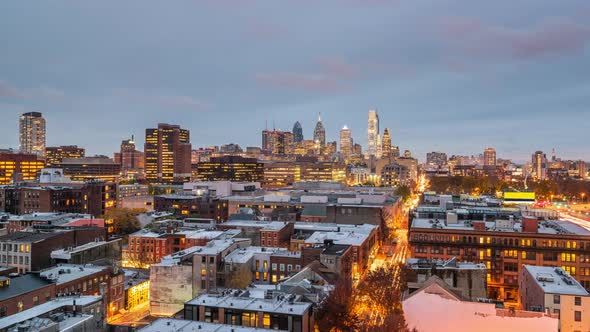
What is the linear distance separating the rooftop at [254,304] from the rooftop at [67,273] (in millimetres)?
20508

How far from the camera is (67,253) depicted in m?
66.5

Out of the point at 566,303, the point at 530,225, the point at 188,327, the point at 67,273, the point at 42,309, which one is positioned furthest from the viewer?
the point at 530,225

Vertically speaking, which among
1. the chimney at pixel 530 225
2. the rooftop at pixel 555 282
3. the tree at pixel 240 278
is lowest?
the tree at pixel 240 278

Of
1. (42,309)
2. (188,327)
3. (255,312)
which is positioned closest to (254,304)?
(255,312)

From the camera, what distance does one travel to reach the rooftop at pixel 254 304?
3966 cm

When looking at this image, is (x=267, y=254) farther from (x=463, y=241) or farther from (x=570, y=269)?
(x=570, y=269)

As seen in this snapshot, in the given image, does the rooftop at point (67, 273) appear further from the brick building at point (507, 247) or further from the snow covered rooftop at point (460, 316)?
the brick building at point (507, 247)

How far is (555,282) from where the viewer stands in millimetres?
48125

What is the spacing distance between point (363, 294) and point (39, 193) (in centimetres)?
8756

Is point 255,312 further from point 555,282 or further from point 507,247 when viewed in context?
point 507,247

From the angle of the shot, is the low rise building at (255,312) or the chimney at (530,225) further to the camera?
the chimney at (530,225)

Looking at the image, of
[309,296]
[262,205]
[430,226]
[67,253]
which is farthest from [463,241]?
[262,205]

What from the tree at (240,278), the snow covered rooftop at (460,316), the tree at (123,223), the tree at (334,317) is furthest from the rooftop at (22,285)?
the tree at (123,223)

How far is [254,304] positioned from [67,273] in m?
28.0
